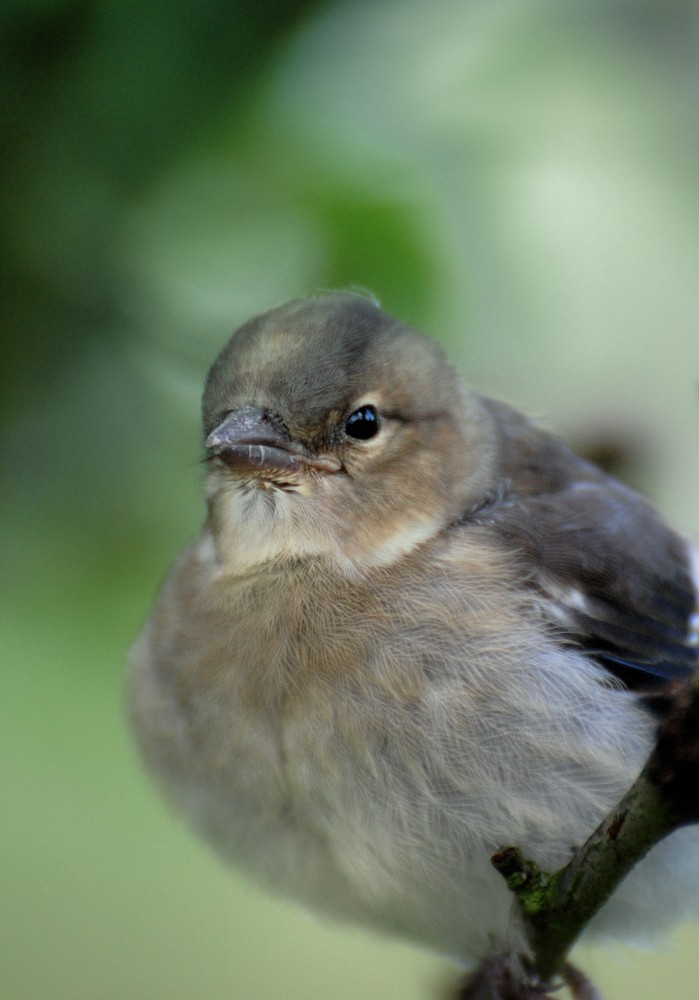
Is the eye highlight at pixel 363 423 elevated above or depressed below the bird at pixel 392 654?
above

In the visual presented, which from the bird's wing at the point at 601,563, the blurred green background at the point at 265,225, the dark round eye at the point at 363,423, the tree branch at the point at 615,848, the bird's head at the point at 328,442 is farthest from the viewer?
the bird's wing at the point at 601,563

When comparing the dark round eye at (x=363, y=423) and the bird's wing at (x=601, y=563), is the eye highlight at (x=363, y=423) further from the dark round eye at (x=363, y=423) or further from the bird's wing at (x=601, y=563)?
the bird's wing at (x=601, y=563)

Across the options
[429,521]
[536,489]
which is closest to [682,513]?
[536,489]

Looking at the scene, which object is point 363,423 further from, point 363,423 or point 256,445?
point 256,445

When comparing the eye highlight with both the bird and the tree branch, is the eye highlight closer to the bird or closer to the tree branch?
the bird

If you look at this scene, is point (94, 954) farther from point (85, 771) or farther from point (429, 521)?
point (429, 521)

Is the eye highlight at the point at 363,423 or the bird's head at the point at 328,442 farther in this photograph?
the eye highlight at the point at 363,423

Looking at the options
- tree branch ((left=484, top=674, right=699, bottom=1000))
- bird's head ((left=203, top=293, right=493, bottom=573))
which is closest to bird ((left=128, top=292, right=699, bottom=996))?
bird's head ((left=203, top=293, right=493, bottom=573))

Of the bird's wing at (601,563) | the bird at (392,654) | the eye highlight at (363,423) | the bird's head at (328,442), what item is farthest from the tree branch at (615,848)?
the eye highlight at (363,423)
